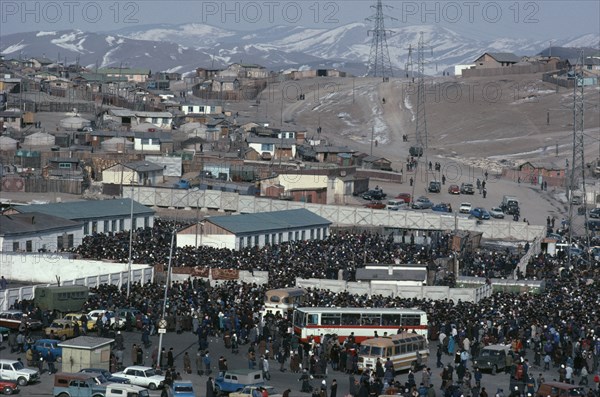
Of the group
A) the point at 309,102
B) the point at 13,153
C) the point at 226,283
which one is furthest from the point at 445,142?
the point at 226,283

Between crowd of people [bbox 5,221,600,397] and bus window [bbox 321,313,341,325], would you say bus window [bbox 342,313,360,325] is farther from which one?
crowd of people [bbox 5,221,600,397]

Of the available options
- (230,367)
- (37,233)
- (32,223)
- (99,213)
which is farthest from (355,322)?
(99,213)

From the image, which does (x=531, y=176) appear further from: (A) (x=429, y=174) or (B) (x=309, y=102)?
(B) (x=309, y=102)

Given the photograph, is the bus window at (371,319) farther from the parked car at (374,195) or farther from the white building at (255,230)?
the parked car at (374,195)

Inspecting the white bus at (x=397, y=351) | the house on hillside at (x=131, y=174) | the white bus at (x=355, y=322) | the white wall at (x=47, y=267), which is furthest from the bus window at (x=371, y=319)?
the house on hillside at (x=131, y=174)

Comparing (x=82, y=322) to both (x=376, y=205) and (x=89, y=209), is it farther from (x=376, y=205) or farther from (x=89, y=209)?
(x=376, y=205)
